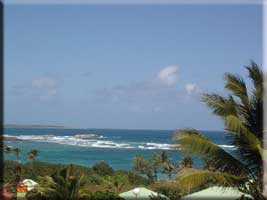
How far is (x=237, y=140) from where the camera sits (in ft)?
13.6

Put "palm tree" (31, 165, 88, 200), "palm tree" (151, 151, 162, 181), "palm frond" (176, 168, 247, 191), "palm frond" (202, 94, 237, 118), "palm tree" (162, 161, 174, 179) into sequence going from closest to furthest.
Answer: "palm frond" (176, 168, 247, 191), "palm frond" (202, 94, 237, 118), "palm tree" (31, 165, 88, 200), "palm tree" (162, 161, 174, 179), "palm tree" (151, 151, 162, 181)

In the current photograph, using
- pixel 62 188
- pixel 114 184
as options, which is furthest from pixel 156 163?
pixel 62 188

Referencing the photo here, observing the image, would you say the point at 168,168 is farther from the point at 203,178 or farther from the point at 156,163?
the point at 203,178

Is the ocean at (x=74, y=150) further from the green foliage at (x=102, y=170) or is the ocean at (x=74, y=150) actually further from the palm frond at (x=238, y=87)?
the palm frond at (x=238, y=87)

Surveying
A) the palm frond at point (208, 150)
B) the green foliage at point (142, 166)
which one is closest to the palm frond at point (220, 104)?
the palm frond at point (208, 150)

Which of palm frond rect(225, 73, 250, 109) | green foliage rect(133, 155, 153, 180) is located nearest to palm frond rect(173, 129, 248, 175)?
palm frond rect(225, 73, 250, 109)

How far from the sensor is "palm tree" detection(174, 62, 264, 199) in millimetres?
3949

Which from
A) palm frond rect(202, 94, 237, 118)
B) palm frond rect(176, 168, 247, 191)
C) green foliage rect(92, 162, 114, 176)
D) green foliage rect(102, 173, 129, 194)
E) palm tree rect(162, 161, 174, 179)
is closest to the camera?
palm frond rect(176, 168, 247, 191)

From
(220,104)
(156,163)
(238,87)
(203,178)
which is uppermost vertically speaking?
(238,87)

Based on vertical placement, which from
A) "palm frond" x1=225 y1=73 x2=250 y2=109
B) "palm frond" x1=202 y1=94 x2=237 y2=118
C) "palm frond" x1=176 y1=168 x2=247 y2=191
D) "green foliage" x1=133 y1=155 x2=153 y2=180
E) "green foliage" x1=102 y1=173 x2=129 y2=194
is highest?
"palm frond" x1=225 y1=73 x2=250 y2=109

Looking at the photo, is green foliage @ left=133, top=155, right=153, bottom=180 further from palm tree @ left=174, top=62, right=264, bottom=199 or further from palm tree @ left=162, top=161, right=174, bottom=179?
palm tree @ left=174, top=62, right=264, bottom=199
